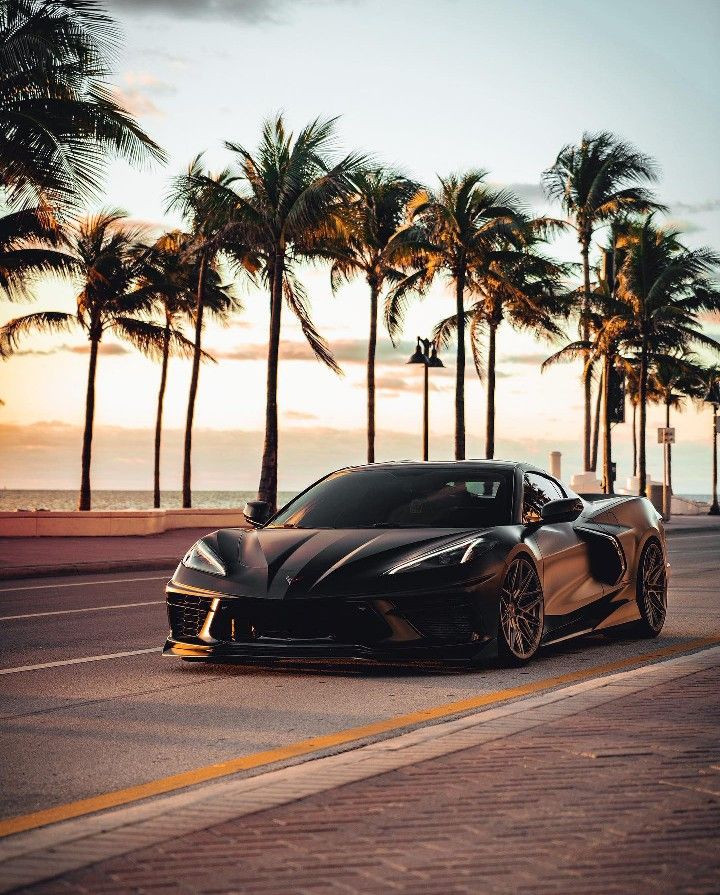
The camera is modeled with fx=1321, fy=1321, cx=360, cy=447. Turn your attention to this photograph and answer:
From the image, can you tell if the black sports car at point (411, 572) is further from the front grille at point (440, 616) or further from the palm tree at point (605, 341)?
the palm tree at point (605, 341)

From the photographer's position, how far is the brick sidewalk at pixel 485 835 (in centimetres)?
385

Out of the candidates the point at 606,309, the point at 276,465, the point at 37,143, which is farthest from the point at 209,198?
the point at 606,309

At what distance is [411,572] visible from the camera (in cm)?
838

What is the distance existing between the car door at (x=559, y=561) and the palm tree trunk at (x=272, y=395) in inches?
973

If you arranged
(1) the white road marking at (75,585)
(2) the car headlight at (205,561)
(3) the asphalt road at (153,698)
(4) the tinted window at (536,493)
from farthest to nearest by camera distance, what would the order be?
(1) the white road marking at (75,585), (4) the tinted window at (536,493), (2) the car headlight at (205,561), (3) the asphalt road at (153,698)

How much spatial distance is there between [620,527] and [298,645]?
140 inches


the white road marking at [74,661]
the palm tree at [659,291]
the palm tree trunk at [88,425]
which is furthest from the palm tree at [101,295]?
the white road marking at [74,661]

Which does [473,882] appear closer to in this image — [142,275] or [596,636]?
[596,636]

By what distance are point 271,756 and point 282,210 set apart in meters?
29.2

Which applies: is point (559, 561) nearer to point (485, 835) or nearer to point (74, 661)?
point (74, 661)

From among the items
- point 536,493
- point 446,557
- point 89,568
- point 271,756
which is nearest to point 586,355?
point 89,568

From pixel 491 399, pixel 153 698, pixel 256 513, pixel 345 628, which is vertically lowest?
pixel 153 698

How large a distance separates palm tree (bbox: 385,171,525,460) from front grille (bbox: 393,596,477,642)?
35.1 m

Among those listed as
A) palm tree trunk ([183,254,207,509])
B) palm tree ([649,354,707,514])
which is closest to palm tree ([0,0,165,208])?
palm tree trunk ([183,254,207,509])
